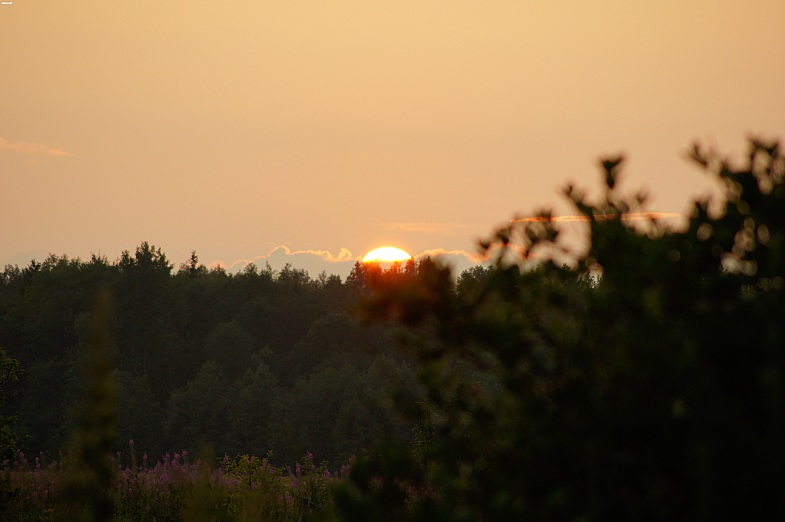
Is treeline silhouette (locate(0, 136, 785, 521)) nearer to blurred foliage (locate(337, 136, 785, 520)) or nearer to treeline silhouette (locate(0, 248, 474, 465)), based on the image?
blurred foliage (locate(337, 136, 785, 520))

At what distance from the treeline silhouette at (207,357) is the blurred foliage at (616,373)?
131ft

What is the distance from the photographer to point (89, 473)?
2.64 metres

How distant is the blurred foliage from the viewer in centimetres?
270

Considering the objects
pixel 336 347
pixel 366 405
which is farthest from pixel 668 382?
pixel 336 347

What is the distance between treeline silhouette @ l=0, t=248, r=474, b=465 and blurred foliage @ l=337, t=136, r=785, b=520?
4001cm

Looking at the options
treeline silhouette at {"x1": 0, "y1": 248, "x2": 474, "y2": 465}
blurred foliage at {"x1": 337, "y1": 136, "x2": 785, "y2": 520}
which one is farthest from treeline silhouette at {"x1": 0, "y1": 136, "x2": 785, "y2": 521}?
treeline silhouette at {"x1": 0, "y1": 248, "x2": 474, "y2": 465}

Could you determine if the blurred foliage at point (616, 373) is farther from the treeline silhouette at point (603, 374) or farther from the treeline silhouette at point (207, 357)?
the treeline silhouette at point (207, 357)

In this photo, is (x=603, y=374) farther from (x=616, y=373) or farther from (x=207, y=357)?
(x=207, y=357)

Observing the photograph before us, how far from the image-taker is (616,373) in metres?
3.11

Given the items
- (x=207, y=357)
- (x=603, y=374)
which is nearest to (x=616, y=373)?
(x=603, y=374)

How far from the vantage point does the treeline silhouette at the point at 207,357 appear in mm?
50688

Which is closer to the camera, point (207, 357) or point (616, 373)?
point (616, 373)

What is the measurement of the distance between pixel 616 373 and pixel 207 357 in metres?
59.6

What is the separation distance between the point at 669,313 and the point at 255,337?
61958 millimetres
